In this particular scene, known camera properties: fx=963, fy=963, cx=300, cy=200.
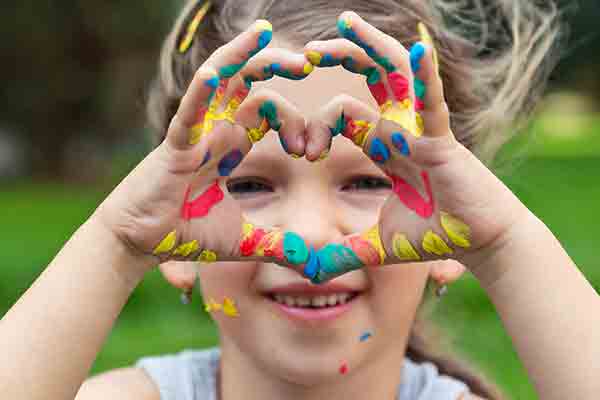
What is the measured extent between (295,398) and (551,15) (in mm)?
1777

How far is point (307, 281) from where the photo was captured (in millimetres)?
2391

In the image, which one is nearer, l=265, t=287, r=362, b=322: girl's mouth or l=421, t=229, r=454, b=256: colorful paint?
l=421, t=229, r=454, b=256: colorful paint

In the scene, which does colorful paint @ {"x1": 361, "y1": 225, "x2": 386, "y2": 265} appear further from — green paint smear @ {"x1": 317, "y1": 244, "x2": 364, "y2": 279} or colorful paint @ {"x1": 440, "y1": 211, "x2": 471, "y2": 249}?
colorful paint @ {"x1": 440, "y1": 211, "x2": 471, "y2": 249}

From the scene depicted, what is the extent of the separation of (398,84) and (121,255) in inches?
29.1

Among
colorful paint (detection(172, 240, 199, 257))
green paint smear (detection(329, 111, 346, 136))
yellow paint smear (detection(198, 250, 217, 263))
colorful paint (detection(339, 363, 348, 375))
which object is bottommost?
colorful paint (detection(339, 363, 348, 375))

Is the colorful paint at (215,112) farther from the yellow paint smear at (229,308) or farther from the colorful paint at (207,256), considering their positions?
Result: the yellow paint smear at (229,308)

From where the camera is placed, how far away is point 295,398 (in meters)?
2.67

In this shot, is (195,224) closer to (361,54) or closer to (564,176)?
(361,54)

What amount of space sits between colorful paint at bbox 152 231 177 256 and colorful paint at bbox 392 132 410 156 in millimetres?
529

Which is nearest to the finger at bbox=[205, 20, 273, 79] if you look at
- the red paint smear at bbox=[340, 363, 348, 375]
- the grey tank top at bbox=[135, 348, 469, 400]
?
the red paint smear at bbox=[340, 363, 348, 375]

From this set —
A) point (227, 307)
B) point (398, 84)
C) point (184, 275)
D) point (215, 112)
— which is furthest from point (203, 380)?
point (398, 84)

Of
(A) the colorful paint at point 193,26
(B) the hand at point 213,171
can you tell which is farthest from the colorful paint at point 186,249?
(A) the colorful paint at point 193,26

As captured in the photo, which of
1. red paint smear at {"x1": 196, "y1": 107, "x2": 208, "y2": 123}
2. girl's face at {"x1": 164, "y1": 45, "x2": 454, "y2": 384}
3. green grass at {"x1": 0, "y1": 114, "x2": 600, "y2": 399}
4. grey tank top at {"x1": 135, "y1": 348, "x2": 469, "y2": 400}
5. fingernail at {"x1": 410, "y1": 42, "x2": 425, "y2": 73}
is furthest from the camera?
green grass at {"x1": 0, "y1": 114, "x2": 600, "y2": 399}

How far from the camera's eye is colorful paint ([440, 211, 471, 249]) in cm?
210
